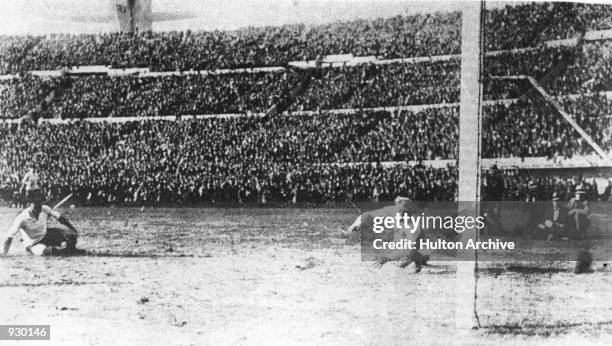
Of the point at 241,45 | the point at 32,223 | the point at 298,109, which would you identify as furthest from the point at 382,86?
the point at 32,223

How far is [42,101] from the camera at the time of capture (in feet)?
18.8

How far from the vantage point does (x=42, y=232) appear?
560cm

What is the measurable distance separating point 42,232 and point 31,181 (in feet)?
1.46

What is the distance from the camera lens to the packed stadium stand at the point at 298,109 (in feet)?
18.1

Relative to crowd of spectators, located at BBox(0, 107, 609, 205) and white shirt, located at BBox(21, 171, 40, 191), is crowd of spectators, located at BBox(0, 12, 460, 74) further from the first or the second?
white shirt, located at BBox(21, 171, 40, 191)

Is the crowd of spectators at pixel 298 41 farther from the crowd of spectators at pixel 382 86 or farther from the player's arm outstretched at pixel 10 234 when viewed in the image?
the player's arm outstretched at pixel 10 234

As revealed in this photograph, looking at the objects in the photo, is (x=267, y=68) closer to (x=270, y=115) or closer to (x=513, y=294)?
(x=270, y=115)

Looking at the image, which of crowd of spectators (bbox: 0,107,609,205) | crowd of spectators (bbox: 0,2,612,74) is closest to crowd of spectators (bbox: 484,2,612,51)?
crowd of spectators (bbox: 0,2,612,74)

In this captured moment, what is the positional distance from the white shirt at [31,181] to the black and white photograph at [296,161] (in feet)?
0.06

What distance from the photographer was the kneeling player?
5582 mm

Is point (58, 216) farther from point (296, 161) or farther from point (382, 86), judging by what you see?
point (382, 86)

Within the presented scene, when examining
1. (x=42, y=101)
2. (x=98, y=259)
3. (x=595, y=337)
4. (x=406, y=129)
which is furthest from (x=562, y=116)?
(x=42, y=101)

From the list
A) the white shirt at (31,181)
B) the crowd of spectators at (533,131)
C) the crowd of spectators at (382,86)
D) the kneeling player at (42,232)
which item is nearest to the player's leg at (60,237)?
the kneeling player at (42,232)

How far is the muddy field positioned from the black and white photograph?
0.06 ft
